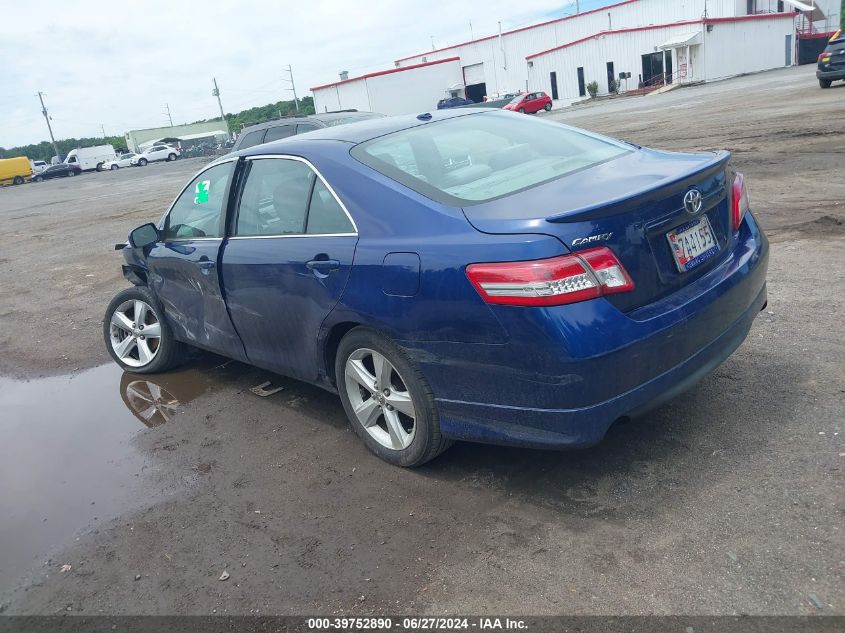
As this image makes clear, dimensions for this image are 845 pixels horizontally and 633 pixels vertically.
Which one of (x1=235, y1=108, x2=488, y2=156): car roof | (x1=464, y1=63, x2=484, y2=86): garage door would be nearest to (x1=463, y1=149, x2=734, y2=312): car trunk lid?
(x1=235, y1=108, x2=488, y2=156): car roof

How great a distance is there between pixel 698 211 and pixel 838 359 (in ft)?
5.07

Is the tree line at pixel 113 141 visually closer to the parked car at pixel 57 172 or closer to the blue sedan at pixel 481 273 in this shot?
the parked car at pixel 57 172

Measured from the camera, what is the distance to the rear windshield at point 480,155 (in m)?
3.47

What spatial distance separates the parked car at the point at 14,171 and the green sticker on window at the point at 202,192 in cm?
5882

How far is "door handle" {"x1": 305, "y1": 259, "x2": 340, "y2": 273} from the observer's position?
11.9ft

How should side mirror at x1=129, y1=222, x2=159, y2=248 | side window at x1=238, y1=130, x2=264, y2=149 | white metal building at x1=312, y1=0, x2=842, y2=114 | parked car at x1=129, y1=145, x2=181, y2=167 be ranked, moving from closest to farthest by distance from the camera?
side mirror at x1=129, y1=222, x2=159, y2=248, side window at x1=238, y1=130, x2=264, y2=149, white metal building at x1=312, y1=0, x2=842, y2=114, parked car at x1=129, y1=145, x2=181, y2=167

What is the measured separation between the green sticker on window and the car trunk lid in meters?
2.39

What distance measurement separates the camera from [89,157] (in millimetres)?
63875

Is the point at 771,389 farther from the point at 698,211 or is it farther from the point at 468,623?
the point at 468,623

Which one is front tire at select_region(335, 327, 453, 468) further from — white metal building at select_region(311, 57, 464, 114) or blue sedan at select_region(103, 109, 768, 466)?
white metal building at select_region(311, 57, 464, 114)

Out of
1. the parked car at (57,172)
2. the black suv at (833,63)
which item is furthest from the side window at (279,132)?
the parked car at (57,172)

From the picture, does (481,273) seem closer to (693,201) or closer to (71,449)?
(693,201)

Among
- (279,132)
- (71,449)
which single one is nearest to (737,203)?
(71,449)

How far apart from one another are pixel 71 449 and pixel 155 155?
63.1 metres
